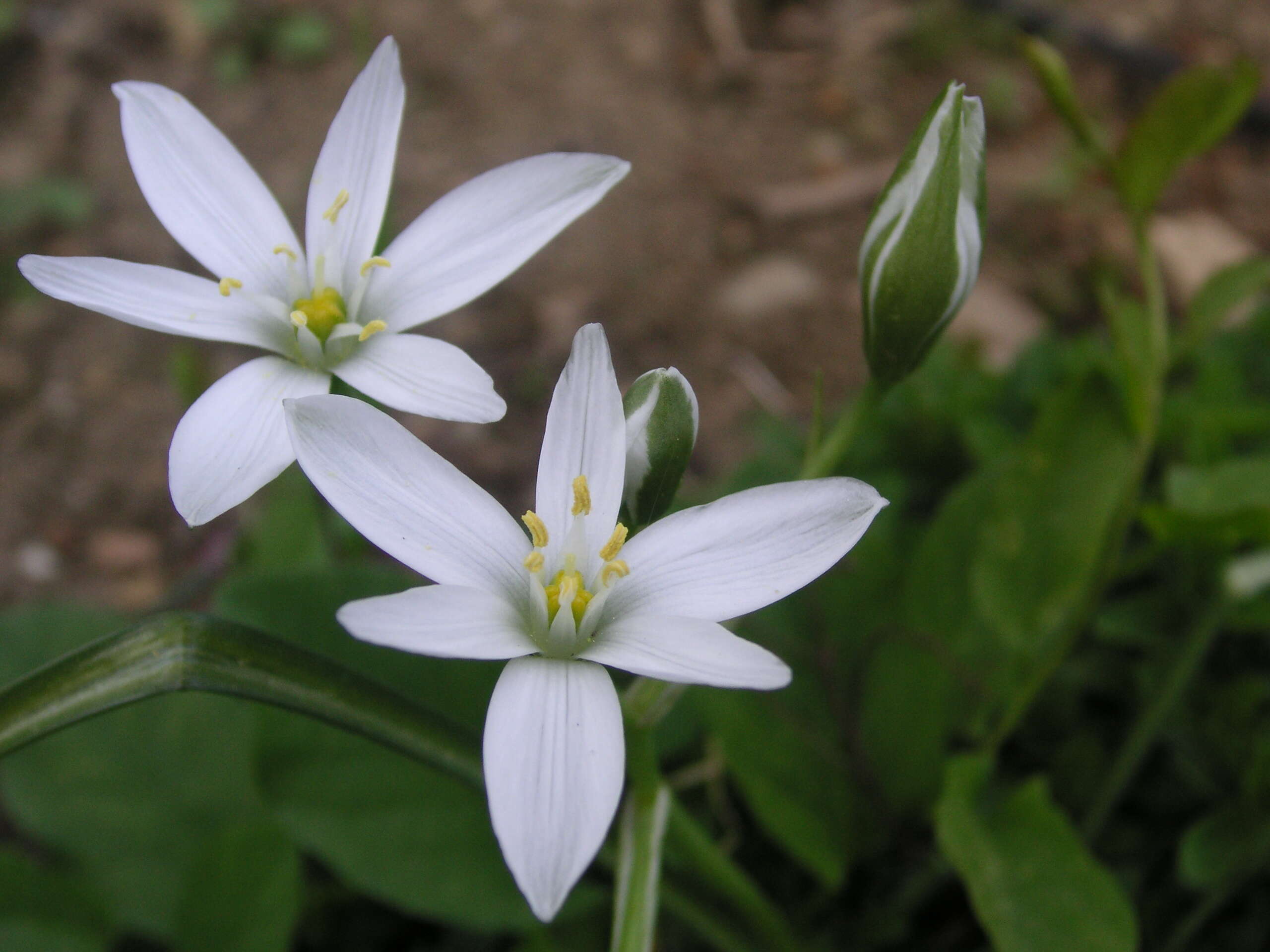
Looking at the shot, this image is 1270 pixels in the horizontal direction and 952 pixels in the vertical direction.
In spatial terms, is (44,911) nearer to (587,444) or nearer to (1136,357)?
(587,444)

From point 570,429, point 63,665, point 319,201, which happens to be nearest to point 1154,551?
point 570,429

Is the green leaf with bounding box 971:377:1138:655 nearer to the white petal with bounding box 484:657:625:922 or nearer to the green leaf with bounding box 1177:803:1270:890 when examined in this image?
the green leaf with bounding box 1177:803:1270:890

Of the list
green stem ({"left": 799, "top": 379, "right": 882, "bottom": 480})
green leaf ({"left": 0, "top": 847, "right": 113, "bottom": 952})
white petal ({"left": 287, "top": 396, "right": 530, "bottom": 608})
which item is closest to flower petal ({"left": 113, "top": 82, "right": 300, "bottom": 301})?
white petal ({"left": 287, "top": 396, "right": 530, "bottom": 608})

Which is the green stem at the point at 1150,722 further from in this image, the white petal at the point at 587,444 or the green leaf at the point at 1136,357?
the white petal at the point at 587,444

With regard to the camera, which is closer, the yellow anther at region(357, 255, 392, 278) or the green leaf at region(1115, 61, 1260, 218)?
the yellow anther at region(357, 255, 392, 278)

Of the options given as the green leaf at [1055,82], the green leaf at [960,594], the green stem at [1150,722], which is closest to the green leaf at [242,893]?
the green leaf at [960,594]

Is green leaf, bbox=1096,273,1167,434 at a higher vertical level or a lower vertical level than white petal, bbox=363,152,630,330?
lower
